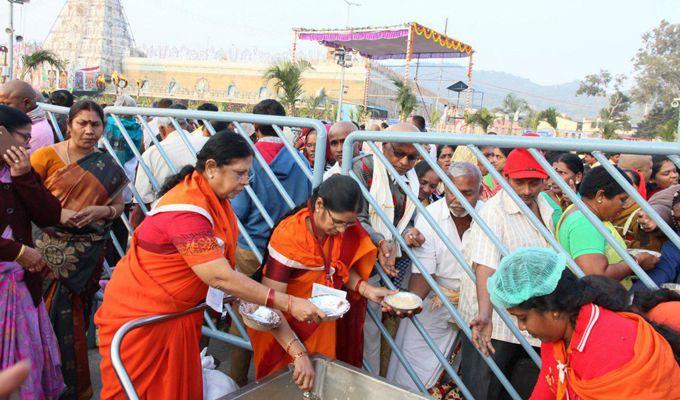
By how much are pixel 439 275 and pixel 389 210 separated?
0.52 metres

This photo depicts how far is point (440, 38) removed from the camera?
26094mm

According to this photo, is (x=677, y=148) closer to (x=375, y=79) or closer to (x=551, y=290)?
(x=551, y=290)

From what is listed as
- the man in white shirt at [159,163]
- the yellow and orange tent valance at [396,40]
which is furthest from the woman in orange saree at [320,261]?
the yellow and orange tent valance at [396,40]

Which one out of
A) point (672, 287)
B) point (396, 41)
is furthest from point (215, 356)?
point (396, 41)

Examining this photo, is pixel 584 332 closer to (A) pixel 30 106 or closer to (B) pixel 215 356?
(B) pixel 215 356

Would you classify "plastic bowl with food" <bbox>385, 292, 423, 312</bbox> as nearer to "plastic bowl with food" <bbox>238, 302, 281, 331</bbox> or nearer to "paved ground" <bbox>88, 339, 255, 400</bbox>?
"plastic bowl with food" <bbox>238, 302, 281, 331</bbox>

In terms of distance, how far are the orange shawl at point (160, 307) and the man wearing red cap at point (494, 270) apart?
1.13m

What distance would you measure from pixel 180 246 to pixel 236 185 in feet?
1.10

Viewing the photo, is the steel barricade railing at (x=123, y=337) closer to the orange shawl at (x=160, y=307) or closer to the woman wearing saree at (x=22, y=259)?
the orange shawl at (x=160, y=307)

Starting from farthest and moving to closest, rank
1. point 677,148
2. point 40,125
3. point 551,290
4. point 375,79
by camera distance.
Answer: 1. point 375,79
2. point 40,125
3. point 677,148
4. point 551,290

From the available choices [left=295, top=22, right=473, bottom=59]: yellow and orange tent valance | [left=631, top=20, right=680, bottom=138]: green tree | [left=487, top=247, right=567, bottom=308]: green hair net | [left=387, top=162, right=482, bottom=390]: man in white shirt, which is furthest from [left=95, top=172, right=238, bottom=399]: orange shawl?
[left=631, top=20, right=680, bottom=138]: green tree

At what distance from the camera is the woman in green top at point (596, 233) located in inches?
85.9

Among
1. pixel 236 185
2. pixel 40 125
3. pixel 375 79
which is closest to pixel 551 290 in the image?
pixel 236 185

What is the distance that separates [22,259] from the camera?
233 centimetres
